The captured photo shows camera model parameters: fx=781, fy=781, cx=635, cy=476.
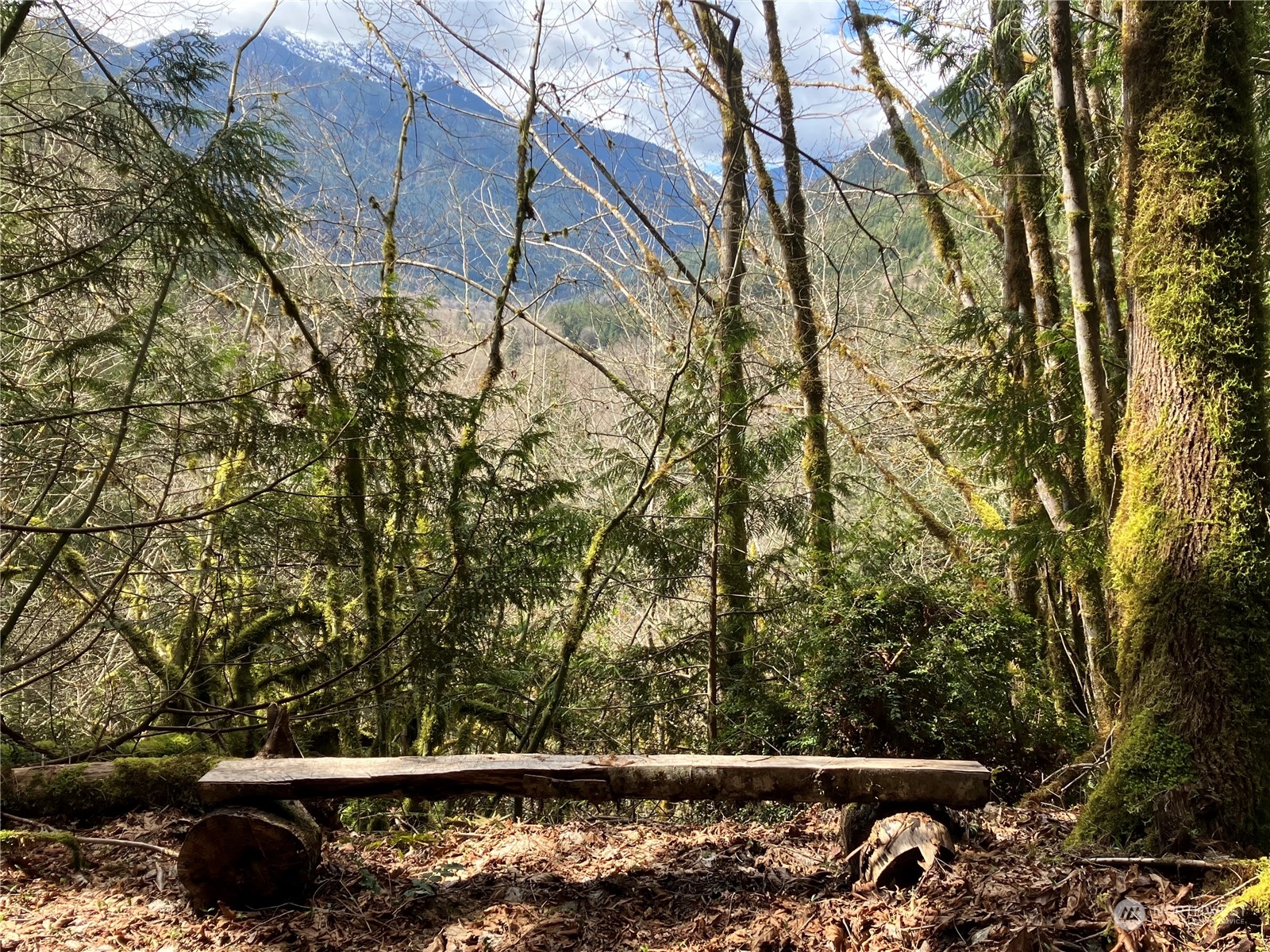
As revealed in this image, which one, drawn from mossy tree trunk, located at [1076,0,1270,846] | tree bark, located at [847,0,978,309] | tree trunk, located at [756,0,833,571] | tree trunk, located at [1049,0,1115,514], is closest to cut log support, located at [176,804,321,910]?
mossy tree trunk, located at [1076,0,1270,846]

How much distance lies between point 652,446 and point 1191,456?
3.11 m

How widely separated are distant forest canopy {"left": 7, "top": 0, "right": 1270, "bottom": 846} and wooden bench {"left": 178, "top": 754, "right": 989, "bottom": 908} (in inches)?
20.5

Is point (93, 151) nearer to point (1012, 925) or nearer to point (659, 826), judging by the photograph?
point (659, 826)

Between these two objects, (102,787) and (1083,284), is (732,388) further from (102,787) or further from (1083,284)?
(102,787)

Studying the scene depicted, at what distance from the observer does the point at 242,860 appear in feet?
9.49

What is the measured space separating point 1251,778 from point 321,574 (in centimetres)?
569

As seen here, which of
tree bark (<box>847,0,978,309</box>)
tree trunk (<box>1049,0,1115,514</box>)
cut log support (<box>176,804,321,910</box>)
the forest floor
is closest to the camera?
the forest floor

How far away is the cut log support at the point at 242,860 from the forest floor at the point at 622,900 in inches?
2.8

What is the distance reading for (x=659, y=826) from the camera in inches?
158

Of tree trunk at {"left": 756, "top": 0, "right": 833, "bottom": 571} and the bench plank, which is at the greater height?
tree trunk at {"left": 756, "top": 0, "right": 833, "bottom": 571}

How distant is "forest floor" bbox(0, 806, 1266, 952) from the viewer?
2445 mm

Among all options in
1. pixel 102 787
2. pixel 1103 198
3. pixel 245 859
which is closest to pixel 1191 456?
pixel 1103 198

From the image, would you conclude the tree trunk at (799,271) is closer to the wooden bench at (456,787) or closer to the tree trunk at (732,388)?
the tree trunk at (732,388)

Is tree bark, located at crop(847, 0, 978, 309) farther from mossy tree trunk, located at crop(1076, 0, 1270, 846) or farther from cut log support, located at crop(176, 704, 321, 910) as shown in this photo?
cut log support, located at crop(176, 704, 321, 910)
